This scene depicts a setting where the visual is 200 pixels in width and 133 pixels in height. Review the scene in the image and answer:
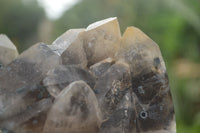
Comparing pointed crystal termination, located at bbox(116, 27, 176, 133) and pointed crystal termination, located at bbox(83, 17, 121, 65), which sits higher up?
pointed crystal termination, located at bbox(83, 17, 121, 65)

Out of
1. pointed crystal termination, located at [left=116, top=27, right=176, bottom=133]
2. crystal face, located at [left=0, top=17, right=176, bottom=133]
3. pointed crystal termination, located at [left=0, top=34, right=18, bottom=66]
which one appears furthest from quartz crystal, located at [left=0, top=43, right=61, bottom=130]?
pointed crystal termination, located at [left=116, top=27, right=176, bottom=133]

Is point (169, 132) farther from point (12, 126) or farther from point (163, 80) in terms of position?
point (12, 126)

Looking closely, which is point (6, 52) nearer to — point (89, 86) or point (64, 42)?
point (64, 42)

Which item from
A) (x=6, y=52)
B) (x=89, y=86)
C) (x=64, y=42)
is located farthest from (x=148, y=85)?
(x=6, y=52)

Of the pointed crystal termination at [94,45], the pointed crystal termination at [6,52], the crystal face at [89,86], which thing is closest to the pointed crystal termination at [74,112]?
the crystal face at [89,86]

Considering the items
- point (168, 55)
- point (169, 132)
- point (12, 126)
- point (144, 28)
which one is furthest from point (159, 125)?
point (144, 28)

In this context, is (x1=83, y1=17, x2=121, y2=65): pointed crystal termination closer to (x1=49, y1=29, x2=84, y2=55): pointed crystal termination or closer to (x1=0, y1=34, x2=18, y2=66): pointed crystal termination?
(x1=49, y1=29, x2=84, y2=55): pointed crystal termination

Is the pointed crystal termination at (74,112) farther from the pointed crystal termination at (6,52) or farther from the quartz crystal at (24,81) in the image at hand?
the pointed crystal termination at (6,52)
